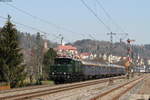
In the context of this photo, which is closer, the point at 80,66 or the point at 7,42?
the point at 7,42

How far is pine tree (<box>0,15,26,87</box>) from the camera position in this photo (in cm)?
4625

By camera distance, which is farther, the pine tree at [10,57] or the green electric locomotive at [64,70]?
the green electric locomotive at [64,70]

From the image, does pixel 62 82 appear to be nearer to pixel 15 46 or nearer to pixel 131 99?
pixel 15 46

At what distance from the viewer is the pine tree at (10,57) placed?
152 ft

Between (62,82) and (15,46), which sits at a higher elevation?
(15,46)

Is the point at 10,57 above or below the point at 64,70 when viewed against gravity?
above

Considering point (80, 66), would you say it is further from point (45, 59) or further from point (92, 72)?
point (45, 59)

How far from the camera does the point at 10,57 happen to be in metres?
47.3

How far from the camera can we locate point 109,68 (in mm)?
87500

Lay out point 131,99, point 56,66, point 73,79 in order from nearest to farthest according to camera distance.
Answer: point 131,99
point 56,66
point 73,79

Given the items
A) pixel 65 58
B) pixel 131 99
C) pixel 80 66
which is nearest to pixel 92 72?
pixel 80 66

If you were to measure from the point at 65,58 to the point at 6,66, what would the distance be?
27.6 feet

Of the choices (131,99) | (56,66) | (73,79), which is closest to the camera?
(131,99)

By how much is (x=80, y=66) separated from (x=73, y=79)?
265 centimetres
